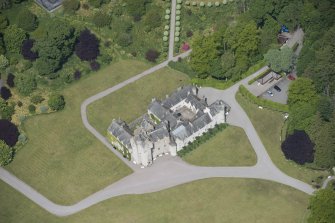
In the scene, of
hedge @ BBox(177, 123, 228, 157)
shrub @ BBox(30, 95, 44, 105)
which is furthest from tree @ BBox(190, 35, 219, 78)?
shrub @ BBox(30, 95, 44, 105)

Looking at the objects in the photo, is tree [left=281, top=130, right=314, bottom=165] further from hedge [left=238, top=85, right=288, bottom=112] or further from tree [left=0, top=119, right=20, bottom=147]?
tree [left=0, top=119, right=20, bottom=147]

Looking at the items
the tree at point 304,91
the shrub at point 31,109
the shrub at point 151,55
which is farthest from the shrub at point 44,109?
the tree at point 304,91

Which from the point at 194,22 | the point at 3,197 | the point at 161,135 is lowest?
the point at 3,197

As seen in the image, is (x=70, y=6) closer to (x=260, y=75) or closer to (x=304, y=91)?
(x=260, y=75)

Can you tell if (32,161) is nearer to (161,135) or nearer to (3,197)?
(3,197)

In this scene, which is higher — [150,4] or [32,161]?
[150,4]

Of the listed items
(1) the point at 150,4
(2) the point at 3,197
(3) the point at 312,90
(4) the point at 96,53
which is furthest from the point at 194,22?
(2) the point at 3,197

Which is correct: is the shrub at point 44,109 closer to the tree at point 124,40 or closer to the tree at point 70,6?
the tree at point 124,40
